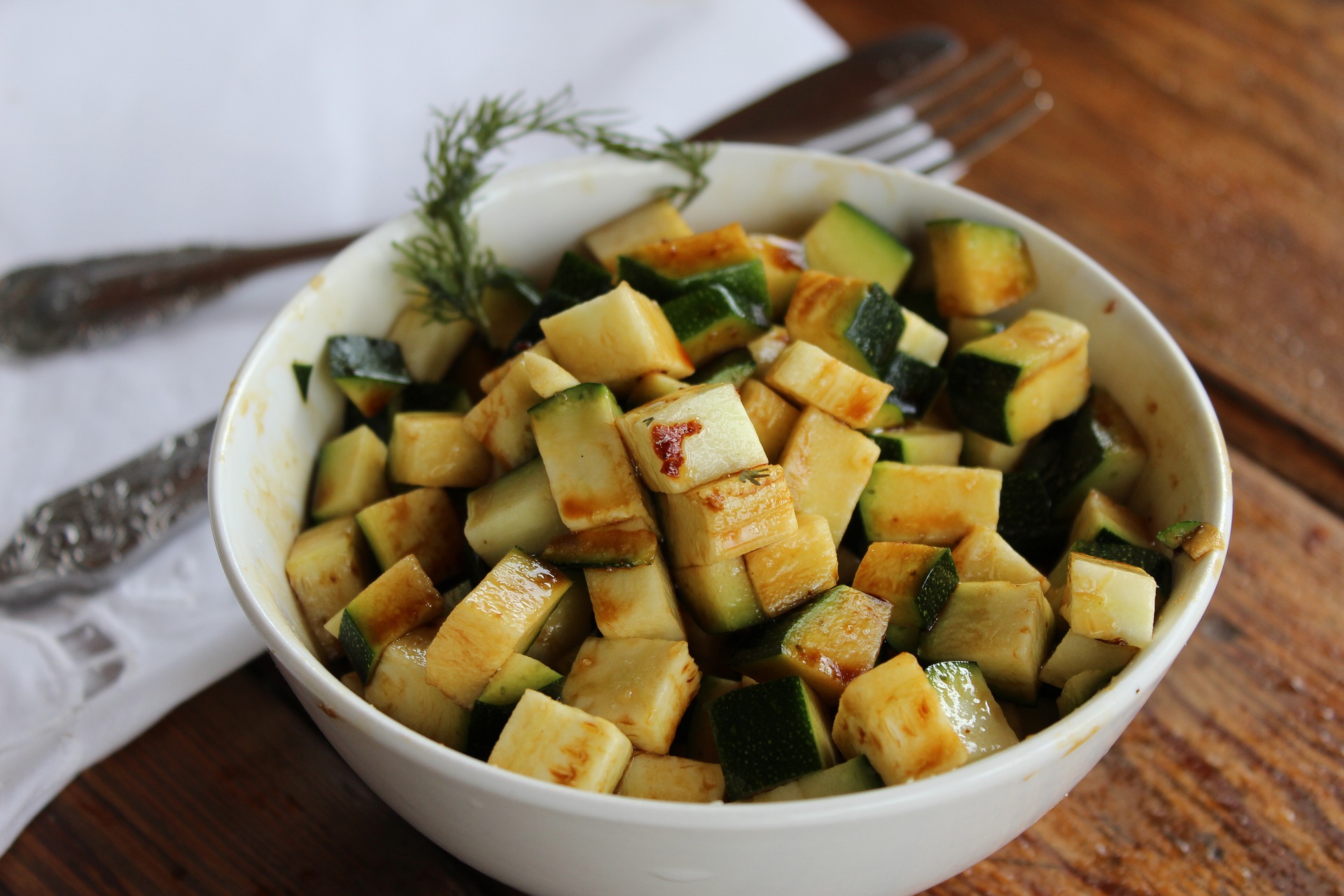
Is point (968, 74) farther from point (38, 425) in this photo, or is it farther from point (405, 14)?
point (38, 425)

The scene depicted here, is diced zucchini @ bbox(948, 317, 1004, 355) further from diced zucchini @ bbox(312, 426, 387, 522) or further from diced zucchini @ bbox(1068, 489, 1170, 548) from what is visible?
diced zucchini @ bbox(312, 426, 387, 522)

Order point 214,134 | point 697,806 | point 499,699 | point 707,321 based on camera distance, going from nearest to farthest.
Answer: point 697,806 → point 499,699 → point 707,321 → point 214,134

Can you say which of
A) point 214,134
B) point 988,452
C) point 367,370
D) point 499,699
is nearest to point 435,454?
point 367,370

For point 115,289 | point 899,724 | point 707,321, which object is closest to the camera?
point 899,724

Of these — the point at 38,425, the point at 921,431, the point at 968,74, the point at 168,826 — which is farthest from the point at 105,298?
the point at 968,74

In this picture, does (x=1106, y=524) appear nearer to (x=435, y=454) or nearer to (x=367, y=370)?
(x=435, y=454)

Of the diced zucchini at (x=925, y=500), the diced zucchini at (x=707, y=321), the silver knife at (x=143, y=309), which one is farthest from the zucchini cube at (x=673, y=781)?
the silver knife at (x=143, y=309)

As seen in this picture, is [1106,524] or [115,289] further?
[115,289]
